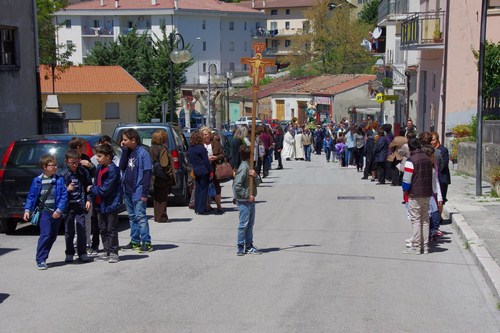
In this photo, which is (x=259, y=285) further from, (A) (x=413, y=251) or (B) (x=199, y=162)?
(B) (x=199, y=162)

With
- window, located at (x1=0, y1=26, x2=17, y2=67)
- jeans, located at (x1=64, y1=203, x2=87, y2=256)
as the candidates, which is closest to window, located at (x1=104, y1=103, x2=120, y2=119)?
window, located at (x1=0, y1=26, x2=17, y2=67)

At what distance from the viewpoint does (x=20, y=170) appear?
45.1 feet

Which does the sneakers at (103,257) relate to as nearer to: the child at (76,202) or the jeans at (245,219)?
the child at (76,202)

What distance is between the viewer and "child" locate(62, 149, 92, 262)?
10.6 meters

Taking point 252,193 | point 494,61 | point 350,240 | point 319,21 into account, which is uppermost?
point 319,21

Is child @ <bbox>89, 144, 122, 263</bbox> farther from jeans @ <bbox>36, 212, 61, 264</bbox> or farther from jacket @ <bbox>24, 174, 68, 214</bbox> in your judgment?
jeans @ <bbox>36, 212, 61, 264</bbox>

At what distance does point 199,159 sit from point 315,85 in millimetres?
61979

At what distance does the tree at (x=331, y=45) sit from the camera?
286 feet

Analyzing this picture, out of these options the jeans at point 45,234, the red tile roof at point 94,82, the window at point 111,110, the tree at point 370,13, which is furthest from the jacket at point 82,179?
the tree at point 370,13

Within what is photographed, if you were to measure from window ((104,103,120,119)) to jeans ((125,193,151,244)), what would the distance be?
45335 mm

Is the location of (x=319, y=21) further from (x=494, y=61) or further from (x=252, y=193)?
(x=252, y=193)

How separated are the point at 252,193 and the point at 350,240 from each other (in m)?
2.46

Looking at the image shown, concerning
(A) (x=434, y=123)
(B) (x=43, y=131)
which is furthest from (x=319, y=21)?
(B) (x=43, y=131)

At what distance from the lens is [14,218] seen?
1384cm
